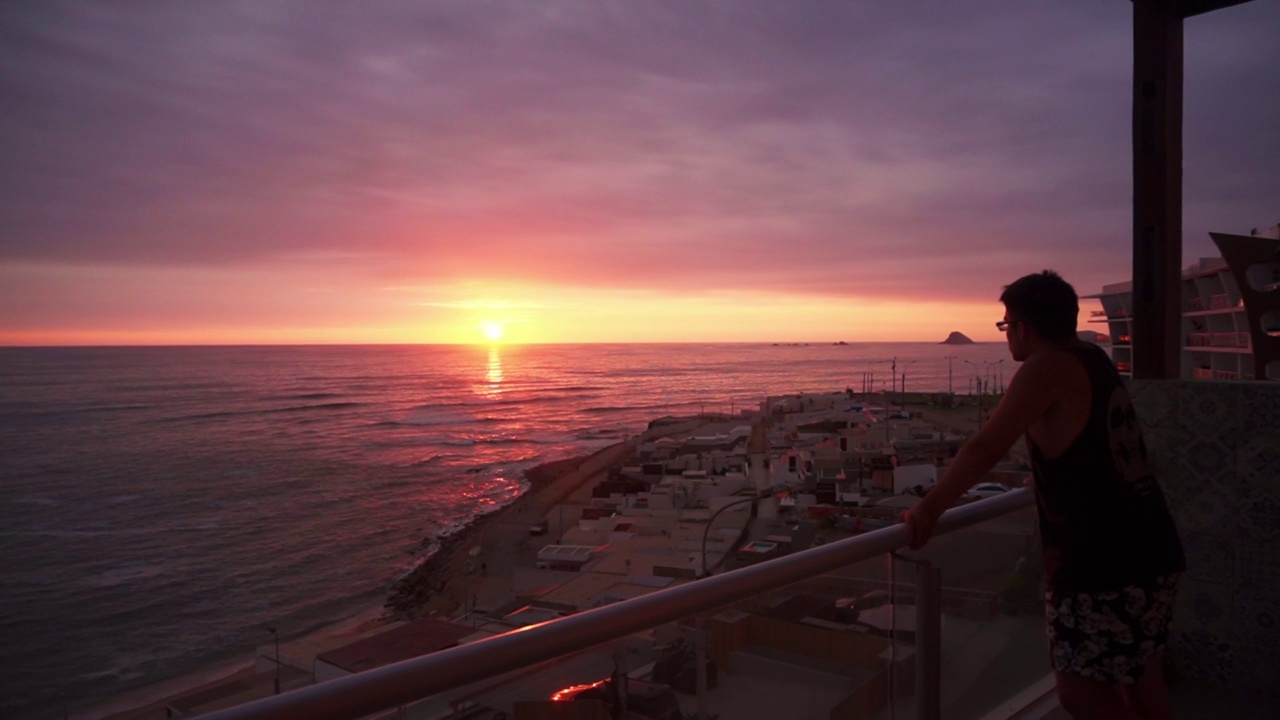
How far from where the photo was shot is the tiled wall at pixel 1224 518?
7.95 ft

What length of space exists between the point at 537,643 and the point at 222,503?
2735 centimetres

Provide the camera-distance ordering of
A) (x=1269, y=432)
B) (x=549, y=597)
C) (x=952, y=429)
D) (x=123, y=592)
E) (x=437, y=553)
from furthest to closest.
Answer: (x=952, y=429)
(x=437, y=553)
(x=123, y=592)
(x=549, y=597)
(x=1269, y=432)

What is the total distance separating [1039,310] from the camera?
1.55 meters

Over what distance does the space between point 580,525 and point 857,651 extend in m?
16.1

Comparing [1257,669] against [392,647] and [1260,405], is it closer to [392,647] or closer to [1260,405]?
[1260,405]

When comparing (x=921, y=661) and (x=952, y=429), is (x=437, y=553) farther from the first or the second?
(x=952, y=429)

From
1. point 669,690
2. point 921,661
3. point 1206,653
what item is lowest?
point 1206,653

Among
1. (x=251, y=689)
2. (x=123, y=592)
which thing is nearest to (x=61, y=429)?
(x=123, y=592)

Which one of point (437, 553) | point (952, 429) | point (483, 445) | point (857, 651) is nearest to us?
point (857, 651)

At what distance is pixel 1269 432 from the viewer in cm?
240

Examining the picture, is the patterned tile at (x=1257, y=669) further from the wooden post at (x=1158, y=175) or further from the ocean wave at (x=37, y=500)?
the ocean wave at (x=37, y=500)

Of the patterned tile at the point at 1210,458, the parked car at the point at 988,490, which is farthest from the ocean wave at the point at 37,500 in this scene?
the patterned tile at the point at 1210,458

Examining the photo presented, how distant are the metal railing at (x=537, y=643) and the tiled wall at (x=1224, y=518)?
1.54 meters

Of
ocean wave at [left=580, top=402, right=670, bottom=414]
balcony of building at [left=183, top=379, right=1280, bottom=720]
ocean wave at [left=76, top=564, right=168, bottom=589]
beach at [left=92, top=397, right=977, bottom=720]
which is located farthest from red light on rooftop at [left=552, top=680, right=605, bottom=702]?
ocean wave at [left=580, top=402, right=670, bottom=414]
